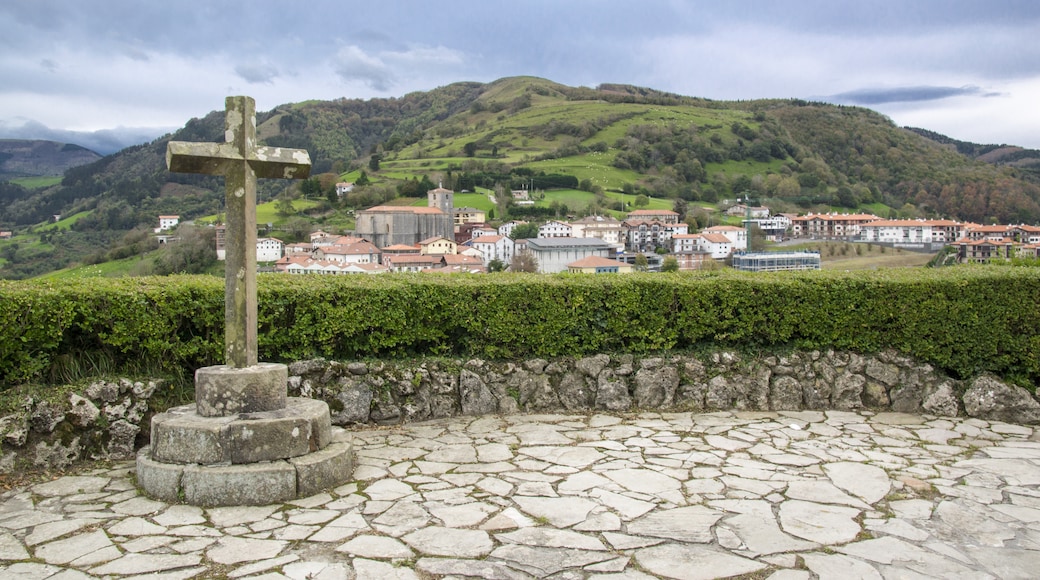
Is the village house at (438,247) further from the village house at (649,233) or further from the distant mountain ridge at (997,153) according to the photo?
the distant mountain ridge at (997,153)

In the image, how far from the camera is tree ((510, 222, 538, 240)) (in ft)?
278

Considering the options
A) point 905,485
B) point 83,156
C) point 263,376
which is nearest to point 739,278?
point 905,485

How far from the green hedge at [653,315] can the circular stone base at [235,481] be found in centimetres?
180

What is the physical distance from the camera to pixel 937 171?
95812mm

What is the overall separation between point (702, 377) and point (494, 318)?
219 centimetres

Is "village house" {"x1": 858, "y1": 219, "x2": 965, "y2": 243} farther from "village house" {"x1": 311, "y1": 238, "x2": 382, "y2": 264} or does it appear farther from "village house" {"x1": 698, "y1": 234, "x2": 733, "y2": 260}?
"village house" {"x1": 311, "y1": 238, "x2": 382, "y2": 264}

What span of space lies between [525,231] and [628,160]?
43891 mm

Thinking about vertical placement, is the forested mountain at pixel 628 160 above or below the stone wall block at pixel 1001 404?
above

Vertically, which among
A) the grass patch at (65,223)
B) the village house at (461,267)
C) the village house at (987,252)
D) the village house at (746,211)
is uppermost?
the village house at (746,211)

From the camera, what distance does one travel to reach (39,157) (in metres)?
72.9

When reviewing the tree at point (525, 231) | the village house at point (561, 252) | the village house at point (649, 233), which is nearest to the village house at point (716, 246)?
the village house at point (649, 233)

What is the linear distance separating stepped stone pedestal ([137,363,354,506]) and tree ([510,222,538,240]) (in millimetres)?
79041

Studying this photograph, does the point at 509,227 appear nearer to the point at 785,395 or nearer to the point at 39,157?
the point at 39,157

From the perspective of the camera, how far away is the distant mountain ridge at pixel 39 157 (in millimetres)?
68562
